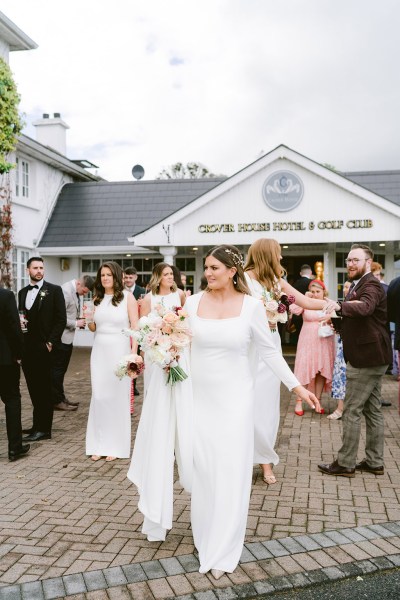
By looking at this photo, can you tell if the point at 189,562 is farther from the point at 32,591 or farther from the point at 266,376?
the point at 266,376

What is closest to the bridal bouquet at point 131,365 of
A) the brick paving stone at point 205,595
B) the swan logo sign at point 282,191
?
the brick paving stone at point 205,595

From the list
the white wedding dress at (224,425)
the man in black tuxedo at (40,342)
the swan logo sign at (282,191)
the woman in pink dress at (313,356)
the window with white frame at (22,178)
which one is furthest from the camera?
the window with white frame at (22,178)

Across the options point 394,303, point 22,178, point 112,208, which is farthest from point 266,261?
point 112,208

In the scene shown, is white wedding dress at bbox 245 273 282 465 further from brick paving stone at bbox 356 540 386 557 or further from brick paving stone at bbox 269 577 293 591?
brick paving stone at bbox 269 577 293 591

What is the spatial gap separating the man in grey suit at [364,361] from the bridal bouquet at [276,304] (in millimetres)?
505

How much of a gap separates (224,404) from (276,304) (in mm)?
1916

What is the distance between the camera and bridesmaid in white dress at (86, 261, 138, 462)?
621 cm

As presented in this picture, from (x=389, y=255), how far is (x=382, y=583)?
14783 millimetres

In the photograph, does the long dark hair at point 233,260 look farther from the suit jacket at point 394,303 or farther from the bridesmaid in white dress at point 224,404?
the suit jacket at point 394,303

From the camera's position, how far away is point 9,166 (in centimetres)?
1148

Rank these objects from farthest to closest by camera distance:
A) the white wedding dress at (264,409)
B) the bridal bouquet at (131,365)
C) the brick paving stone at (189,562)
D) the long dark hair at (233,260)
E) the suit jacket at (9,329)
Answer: the suit jacket at (9,329) → the white wedding dress at (264,409) → the bridal bouquet at (131,365) → the long dark hair at (233,260) → the brick paving stone at (189,562)

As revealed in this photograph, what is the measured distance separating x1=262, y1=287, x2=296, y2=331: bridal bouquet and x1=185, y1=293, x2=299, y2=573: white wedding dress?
5.16ft

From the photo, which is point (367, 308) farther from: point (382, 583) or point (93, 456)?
point (93, 456)

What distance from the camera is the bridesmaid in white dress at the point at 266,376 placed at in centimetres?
526
